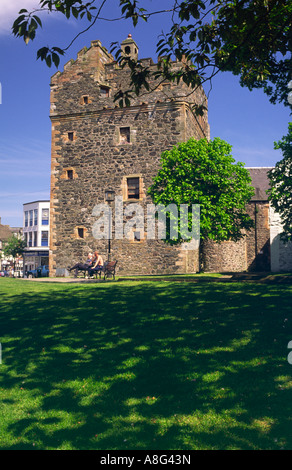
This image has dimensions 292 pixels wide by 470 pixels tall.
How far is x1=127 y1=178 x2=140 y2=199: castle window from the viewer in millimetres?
27531

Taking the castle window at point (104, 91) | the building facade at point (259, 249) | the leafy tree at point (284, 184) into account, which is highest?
the castle window at point (104, 91)

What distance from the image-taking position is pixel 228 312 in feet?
31.2

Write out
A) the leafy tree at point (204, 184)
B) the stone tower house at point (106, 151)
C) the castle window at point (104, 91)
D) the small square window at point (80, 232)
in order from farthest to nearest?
the small square window at point (80, 232) → the castle window at point (104, 91) → the stone tower house at point (106, 151) → the leafy tree at point (204, 184)

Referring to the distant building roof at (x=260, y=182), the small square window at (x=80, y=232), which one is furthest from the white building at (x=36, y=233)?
the small square window at (x=80, y=232)

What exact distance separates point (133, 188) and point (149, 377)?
22.0 meters

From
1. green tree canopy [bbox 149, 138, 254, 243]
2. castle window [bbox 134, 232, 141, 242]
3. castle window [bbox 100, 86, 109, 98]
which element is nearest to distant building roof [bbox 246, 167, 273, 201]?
green tree canopy [bbox 149, 138, 254, 243]

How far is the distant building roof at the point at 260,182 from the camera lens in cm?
3849

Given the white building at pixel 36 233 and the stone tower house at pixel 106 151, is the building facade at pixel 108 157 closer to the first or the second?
the stone tower house at pixel 106 151

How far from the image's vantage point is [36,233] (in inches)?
3031

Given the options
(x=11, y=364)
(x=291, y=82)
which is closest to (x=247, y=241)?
(x=291, y=82)

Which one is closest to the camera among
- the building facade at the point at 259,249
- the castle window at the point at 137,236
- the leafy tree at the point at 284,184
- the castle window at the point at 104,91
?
the leafy tree at the point at 284,184

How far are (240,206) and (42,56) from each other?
70.2 ft

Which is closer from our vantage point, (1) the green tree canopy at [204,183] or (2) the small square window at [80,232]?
(1) the green tree canopy at [204,183]

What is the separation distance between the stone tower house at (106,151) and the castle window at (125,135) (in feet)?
0.24
